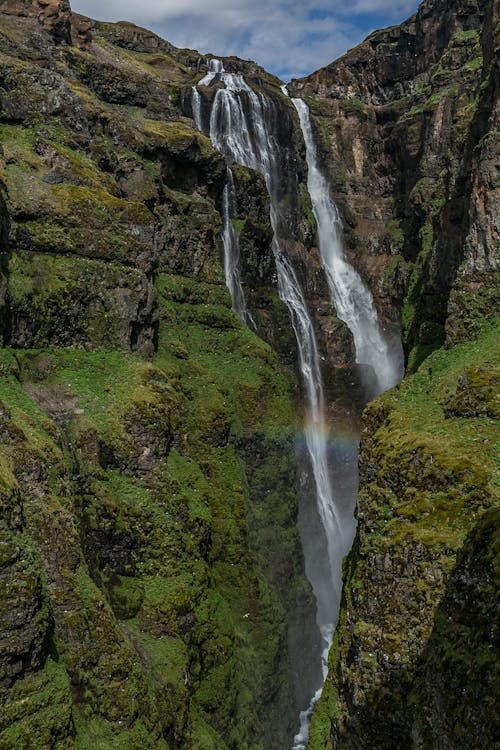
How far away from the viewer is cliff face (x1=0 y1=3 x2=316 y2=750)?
1644cm

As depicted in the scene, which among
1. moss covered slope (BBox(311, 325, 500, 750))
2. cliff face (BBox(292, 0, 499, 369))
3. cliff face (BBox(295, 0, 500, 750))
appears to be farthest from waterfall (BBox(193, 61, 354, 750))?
moss covered slope (BBox(311, 325, 500, 750))

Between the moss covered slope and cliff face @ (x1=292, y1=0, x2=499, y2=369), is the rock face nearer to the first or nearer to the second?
cliff face @ (x1=292, y1=0, x2=499, y2=369)

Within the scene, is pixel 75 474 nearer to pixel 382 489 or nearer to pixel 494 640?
pixel 382 489

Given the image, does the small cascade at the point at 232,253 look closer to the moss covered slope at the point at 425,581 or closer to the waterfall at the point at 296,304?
the waterfall at the point at 296,304

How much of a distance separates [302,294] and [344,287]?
32.7ft

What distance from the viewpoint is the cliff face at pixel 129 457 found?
1644cm

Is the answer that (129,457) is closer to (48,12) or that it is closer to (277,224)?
(277,224)

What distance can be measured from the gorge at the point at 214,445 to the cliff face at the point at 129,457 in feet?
0.34

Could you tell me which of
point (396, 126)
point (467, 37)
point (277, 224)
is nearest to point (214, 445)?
point (277, 224)

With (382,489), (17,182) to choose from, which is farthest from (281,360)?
(382,489)

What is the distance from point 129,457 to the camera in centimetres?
2258

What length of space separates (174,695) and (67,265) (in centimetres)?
1733

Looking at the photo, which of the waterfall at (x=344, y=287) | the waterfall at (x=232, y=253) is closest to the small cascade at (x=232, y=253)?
the waterfall at (x=232, y=253)

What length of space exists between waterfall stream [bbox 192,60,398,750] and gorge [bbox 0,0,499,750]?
237 millimetres
